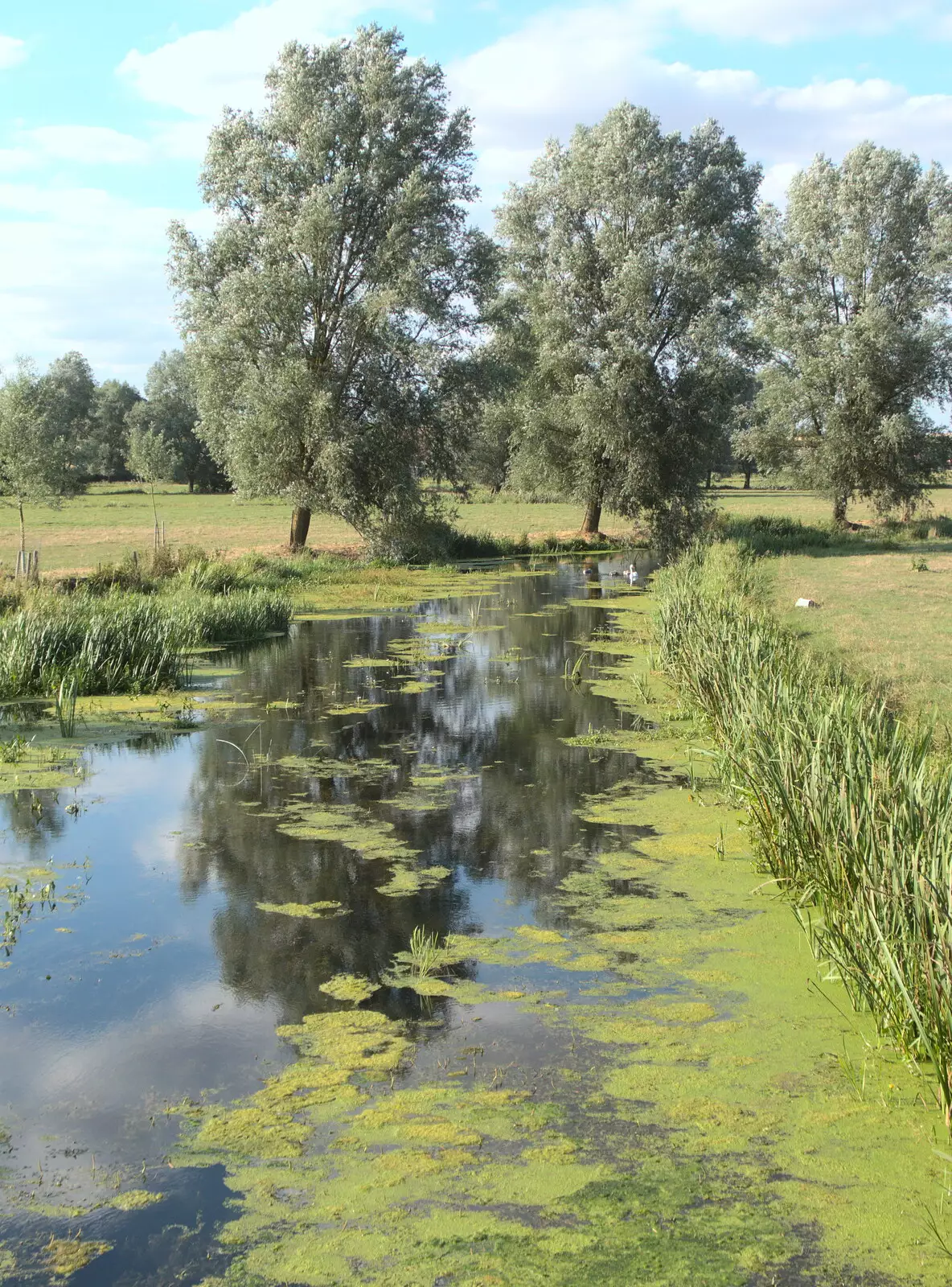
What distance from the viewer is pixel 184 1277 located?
12.8ft

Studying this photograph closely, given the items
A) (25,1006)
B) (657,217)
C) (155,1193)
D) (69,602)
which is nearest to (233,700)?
(69,602)

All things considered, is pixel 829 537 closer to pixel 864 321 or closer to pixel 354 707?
pixel 864 321

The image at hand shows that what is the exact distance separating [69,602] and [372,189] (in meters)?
17.7

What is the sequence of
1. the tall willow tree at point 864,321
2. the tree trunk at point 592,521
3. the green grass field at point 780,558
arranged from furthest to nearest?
the tree trunk at point 592,521 → the tall willow tree at point 864,321 → the green grass field at point 780,558

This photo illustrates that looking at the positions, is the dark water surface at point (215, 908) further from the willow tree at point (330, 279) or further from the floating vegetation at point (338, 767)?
the willow tree at point (330, 279)

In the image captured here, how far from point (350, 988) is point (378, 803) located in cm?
366

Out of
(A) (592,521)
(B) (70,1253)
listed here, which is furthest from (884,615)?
(A) (592,521)

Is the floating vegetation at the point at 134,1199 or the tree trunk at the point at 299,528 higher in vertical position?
the tree trunk at the point at 299,528

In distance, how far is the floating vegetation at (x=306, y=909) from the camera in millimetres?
7305

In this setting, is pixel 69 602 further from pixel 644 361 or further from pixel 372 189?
pixel 644 361

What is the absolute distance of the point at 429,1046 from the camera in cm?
554

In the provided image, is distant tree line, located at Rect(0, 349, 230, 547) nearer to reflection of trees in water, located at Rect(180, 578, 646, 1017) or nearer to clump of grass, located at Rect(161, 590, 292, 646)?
clump of grass, located at Rect(161, 590, 292, 646)

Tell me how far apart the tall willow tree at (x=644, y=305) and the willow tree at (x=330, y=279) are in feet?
20.6

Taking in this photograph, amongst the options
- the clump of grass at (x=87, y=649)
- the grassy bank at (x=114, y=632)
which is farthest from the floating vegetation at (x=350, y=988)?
the clump of grass at (x=87, y=649)
